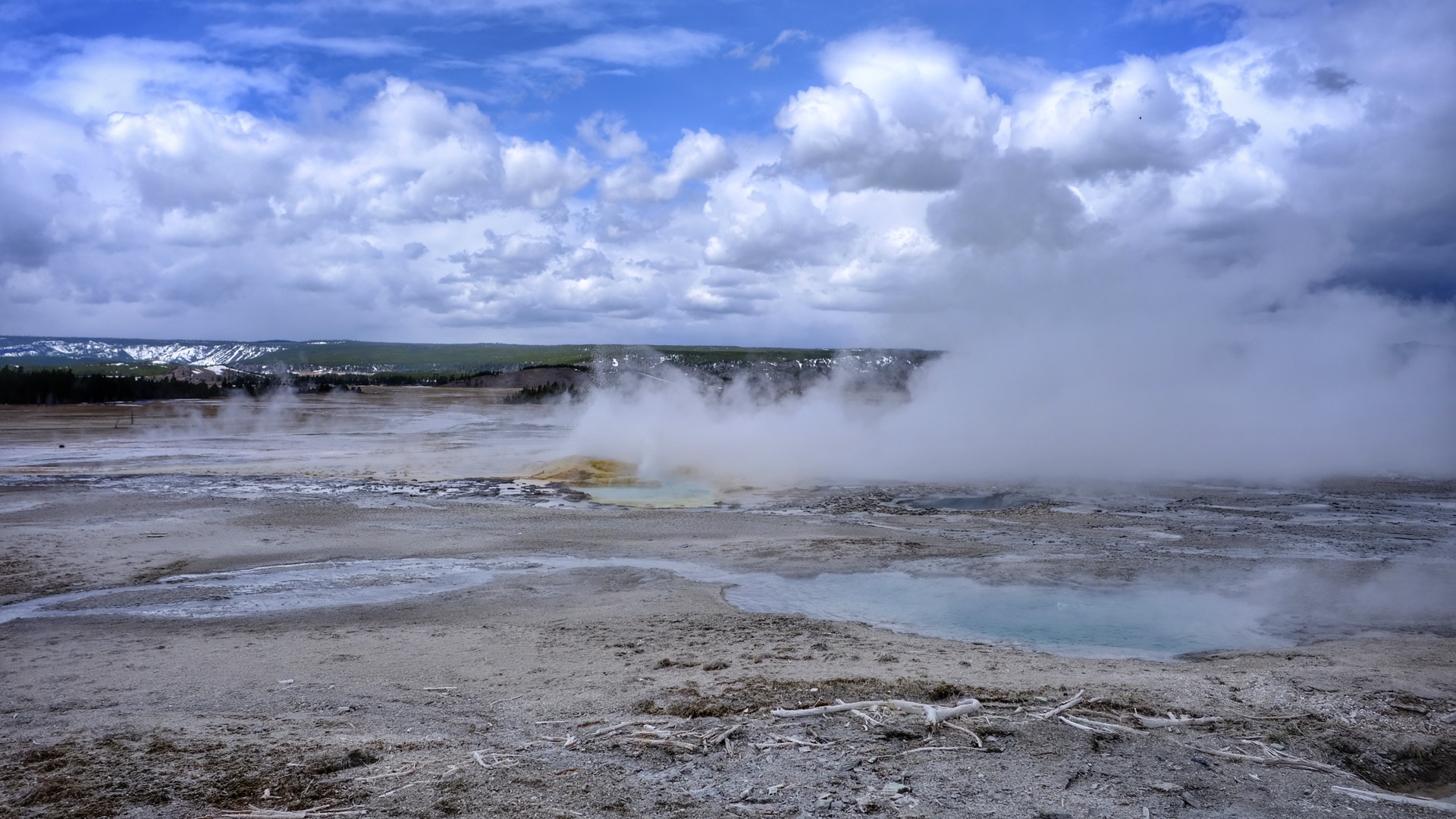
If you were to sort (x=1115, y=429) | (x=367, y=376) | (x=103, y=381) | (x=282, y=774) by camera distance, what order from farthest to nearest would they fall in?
(x=367, y=376)
(x=103, y=381)
(x=1115, y=429)
(x=282, y=774)

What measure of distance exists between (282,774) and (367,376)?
113433 mm

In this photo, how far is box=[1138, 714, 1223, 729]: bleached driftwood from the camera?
21.8ft

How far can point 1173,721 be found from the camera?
670 centimetres

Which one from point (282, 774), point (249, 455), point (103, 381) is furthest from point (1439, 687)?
point (103, 381)

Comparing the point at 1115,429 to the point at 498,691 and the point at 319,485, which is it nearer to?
the point at 319,485

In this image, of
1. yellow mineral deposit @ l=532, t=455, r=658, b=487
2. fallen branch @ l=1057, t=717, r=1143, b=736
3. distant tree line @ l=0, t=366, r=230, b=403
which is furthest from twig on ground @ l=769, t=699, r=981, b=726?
distant tree line @ l=0, t=366, r=230, b=403

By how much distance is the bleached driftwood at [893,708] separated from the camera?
680cm

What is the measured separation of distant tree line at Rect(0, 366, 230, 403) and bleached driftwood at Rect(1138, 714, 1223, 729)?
73.4 metres

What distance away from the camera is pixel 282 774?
5910 millimetres

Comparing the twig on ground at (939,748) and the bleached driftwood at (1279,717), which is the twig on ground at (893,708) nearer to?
the twig on ground at (939,748)

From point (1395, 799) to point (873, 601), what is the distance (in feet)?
22.8

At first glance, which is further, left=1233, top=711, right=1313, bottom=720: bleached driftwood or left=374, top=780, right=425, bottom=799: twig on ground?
left=1233, top=711, right=1313, bottom=720: bleached driftwood

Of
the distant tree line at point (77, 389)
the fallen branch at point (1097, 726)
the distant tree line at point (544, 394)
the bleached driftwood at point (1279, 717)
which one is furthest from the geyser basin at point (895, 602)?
the distant tree line at point (77, 389)

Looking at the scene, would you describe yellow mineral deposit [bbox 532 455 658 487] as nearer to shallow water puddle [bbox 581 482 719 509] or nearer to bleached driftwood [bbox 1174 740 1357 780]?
shallow water puddle [bbox 581 482 719 509]
